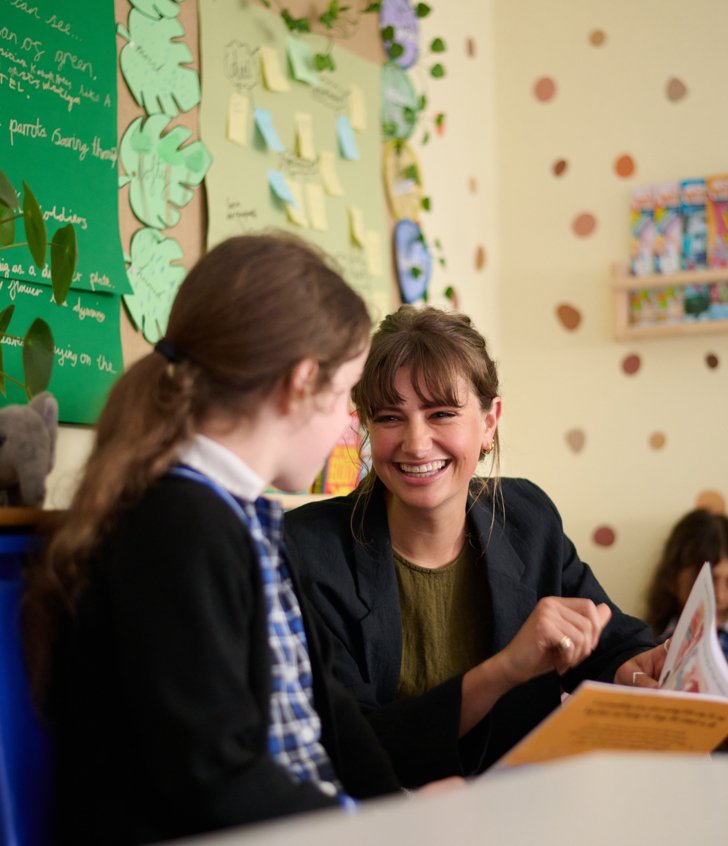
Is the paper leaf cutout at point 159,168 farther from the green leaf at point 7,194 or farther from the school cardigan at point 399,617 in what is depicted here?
the school cardigan at point 399,617

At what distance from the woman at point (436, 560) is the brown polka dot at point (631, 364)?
5.24 feet

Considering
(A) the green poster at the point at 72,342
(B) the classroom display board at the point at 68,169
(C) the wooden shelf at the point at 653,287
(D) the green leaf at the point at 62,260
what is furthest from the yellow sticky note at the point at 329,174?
(D) the green leaf at the point at 62,260

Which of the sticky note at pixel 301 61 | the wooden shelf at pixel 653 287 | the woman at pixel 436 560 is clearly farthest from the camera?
the wooden shelf at pixel 653 287

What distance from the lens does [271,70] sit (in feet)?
7.79

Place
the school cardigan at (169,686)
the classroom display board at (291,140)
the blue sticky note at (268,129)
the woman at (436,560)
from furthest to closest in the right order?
the blue sticky note at (268,129) → the classroom display board at (291,140) → the woman at (436,560) → the school cardigan at (169,686)

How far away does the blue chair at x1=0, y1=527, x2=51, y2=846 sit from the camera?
0.96 metres

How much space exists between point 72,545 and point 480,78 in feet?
9.08

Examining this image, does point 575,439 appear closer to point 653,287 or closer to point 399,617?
point 653,287

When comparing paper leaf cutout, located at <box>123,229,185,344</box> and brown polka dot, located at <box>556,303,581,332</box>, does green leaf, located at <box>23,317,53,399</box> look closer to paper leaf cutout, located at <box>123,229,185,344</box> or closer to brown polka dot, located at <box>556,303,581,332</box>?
paper leaf cutout, located at <box>123,229,185,344</box>

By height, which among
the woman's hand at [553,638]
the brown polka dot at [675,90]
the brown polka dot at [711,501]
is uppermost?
the brown polka dot at [675,90]

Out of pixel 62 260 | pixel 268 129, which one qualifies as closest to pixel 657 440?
pixel 268 129

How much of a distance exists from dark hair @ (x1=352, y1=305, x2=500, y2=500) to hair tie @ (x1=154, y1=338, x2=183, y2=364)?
0.55 metres

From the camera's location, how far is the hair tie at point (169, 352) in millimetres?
1033

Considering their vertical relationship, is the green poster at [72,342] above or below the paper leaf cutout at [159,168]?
below
